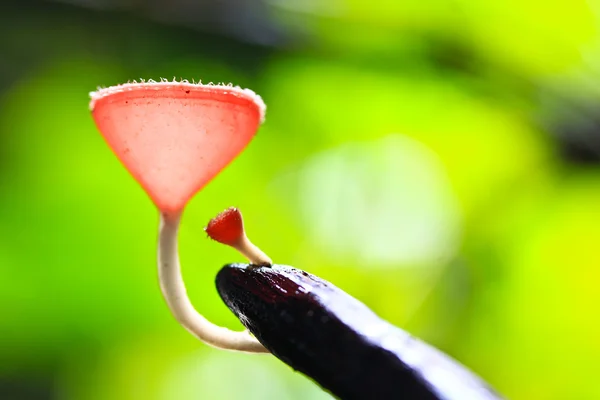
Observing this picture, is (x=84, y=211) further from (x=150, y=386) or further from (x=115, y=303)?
(x=150, y=386)

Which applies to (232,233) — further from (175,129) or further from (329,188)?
(329,188)

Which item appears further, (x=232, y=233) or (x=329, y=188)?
(x=329, y=188)

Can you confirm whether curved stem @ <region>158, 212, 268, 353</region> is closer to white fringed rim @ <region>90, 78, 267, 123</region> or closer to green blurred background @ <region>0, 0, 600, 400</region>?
white fringed rim @ <region>90, 78, 267, 123</region>

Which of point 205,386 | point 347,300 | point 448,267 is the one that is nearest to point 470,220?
point 448,267

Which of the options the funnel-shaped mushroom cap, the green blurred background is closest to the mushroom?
the funnel-shaped mushroom cap

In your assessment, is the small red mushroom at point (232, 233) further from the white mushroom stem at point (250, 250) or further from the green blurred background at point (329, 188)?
the green blurred background at point (329, 188)

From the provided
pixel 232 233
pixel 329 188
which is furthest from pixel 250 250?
pixel 329 188
